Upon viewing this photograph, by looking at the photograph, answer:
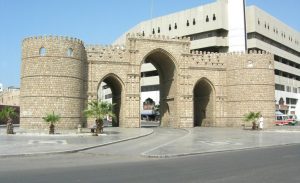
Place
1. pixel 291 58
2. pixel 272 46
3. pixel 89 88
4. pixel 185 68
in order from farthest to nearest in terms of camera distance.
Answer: pixel 291 58, pixel 272 46, pixel 185 68, pixel 89 88

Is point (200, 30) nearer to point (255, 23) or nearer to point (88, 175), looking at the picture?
point (255, 23)

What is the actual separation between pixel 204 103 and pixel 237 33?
2367cm

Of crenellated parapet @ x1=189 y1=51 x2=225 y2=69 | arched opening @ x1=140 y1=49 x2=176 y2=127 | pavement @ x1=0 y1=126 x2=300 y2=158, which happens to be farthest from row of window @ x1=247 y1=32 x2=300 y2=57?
pavement @ x1=0 y1=126 x2=300 y2=158

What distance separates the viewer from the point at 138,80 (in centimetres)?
4169

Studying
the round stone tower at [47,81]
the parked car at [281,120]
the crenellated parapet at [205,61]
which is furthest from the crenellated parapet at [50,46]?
the parked car at [281,120]

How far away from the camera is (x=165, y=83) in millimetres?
46969

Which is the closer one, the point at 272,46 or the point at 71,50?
the point at 71,50

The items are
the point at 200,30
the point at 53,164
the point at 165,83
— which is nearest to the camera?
the point at 53,164

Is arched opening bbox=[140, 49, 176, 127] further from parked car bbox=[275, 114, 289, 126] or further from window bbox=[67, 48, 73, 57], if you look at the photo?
parked car bbox=[275, 114, 289, 126]

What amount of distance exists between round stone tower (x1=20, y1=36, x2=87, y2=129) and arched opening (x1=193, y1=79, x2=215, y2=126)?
16367mm

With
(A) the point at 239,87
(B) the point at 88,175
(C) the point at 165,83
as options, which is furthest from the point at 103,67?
(B) the point at 88,175

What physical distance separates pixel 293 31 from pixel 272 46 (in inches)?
638

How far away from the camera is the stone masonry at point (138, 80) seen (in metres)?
35.8

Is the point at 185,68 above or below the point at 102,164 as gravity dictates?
above
